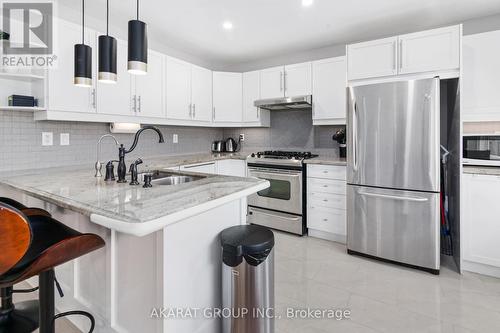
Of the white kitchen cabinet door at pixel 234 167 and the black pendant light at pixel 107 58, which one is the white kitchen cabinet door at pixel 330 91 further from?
the black pendant light at pixel 107 58

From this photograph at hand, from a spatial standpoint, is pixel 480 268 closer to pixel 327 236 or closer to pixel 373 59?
pixel 327 236

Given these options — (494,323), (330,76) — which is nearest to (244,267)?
(494,323)

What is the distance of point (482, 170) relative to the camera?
239 cm

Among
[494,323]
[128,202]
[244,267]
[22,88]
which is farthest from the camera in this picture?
[22,88]

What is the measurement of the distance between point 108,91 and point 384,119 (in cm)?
270

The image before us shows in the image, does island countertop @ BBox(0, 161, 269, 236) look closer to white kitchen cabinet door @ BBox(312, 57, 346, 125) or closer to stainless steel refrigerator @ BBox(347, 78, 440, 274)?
stainless steel refrigerator @ BBox(347, 78, 440, 274)

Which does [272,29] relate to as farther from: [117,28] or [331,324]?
[331,324]

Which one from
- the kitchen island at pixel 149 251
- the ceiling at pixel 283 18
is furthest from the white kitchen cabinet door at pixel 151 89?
the kitchen island at pixel 149 251

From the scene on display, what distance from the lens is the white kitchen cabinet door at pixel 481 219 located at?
237 cm

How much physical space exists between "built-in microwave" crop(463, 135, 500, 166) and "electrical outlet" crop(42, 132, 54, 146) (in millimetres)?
3860

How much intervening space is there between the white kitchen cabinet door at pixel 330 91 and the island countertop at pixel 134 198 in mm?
2120

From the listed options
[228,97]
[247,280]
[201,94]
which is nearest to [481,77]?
[247,280]

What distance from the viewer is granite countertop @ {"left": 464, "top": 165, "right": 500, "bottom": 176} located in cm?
234

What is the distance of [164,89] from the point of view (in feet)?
11.0
